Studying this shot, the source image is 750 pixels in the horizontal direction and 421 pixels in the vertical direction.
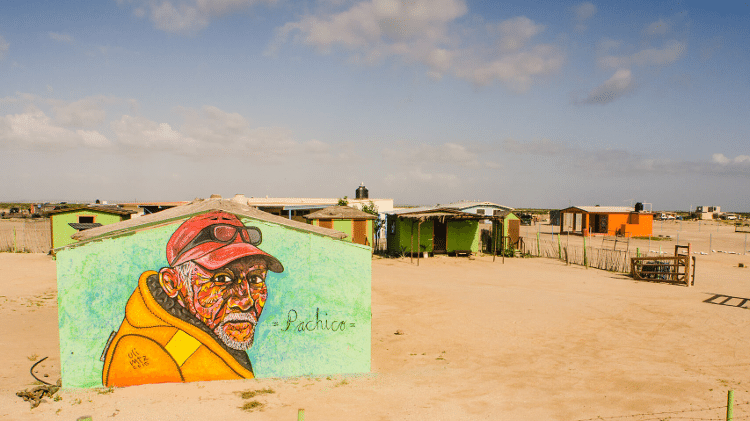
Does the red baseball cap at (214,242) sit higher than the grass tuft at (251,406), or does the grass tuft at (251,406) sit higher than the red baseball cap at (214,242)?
the red baseball cap at (214,242)

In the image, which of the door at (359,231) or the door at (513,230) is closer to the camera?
the door at (359,231)

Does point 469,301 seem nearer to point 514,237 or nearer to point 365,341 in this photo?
point 365,341

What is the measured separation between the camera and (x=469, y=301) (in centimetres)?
1446

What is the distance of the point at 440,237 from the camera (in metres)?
26.7

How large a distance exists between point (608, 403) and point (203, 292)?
7.15 m

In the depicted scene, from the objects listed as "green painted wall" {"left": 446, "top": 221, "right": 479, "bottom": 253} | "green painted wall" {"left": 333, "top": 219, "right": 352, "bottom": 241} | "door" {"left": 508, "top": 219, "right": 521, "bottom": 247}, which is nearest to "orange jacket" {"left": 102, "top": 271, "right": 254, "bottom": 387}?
"green painted wall" {"left": 333, "top": 219, "right": 352, "bottom": 241}

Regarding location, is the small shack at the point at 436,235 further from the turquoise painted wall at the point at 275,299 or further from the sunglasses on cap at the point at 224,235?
the sunglasses on cap at the point at 224,235

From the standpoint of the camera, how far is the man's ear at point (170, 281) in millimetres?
7309

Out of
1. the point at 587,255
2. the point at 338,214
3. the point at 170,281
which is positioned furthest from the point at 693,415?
the point at 338,214

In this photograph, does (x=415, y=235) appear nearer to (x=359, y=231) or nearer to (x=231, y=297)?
(x=359, y=231)

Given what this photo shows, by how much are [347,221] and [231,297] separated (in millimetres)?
18320

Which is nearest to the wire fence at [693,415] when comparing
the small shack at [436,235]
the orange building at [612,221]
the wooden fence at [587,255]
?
the wooden fence at [587,255]

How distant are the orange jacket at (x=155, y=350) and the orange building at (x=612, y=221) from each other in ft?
124

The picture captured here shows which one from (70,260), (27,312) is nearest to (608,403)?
(70,260)
